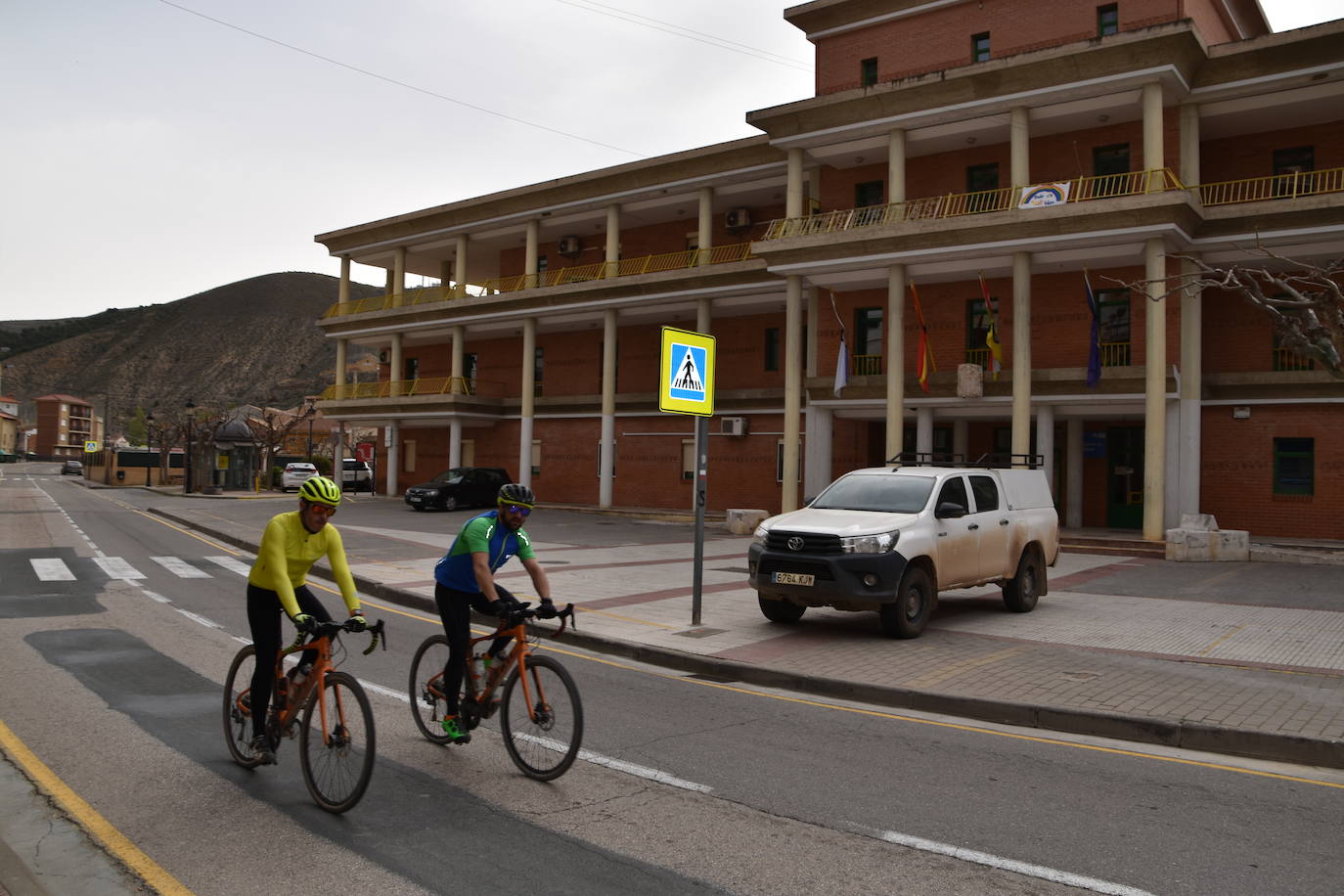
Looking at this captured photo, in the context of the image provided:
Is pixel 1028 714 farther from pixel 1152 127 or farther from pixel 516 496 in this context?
pixel 1152 127

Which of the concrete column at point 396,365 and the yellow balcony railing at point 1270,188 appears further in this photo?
the concrete column at point 396,365

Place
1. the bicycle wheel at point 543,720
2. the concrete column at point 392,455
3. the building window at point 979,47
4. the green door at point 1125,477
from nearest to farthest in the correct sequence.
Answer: the bicycle wheel at point 543,720 → the green door at point 1125,477 → the building window at point 979,47 → the concrete column at point 392,455

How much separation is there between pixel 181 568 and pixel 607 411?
20.5 meters

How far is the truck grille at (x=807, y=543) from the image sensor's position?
1025 cm

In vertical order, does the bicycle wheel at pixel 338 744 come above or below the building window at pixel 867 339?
below

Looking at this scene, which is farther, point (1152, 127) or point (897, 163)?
point (897, 163)

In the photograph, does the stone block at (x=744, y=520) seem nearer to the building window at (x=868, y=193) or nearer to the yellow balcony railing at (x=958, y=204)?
the yellow balcony railing at (x=958, y=204)

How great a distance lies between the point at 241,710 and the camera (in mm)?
5656

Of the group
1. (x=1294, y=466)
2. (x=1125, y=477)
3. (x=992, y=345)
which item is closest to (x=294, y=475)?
(x=992, y=345)

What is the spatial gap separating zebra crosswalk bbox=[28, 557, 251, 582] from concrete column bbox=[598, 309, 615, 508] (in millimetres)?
17427

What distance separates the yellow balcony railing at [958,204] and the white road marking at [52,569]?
19.4 m

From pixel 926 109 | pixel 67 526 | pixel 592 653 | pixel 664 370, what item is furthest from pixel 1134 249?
pixel 67 526

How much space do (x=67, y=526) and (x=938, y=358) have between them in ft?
83.7

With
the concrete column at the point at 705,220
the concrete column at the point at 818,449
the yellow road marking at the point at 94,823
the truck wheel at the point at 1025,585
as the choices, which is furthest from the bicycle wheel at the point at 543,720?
the concrete column at the point at 705,220
